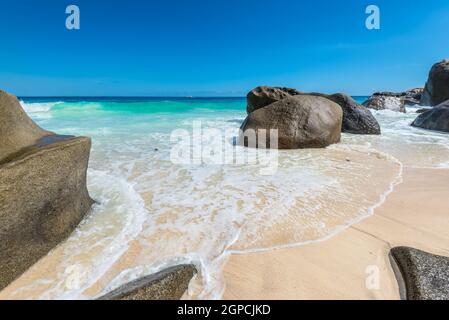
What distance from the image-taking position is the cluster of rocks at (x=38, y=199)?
1.67 metres

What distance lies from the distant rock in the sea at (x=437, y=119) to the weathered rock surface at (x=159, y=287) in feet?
32.8

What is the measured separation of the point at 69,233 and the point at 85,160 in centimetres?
62

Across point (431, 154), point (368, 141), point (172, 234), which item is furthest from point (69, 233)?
point (368, 141)

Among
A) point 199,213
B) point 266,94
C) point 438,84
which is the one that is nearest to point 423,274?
point 199,213

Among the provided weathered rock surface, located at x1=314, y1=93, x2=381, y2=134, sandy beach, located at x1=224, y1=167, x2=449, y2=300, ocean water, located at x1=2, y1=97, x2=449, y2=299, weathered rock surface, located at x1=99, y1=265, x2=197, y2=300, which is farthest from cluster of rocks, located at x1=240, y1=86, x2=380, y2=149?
weathered rock surface, located at x1=99, y1=265, x2=197, y2=300

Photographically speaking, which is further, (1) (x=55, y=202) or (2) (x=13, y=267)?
(1) (x=55, y=202)

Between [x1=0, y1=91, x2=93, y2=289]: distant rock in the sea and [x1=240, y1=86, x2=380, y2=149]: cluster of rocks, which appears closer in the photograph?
[x1=0, y1=91, x2=93, y2=289]: distant rock in the sea

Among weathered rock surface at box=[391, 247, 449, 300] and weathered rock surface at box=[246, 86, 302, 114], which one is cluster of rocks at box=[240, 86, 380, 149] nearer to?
weathered rock surface at box=[246, 86, 302, 114]

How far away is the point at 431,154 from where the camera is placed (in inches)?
213

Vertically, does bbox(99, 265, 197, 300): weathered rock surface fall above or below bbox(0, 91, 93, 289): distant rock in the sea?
below

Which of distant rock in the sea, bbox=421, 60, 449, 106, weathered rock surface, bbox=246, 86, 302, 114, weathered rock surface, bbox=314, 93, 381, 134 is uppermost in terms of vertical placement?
distant rock in the sea, bbox=421, 60, 449, 106

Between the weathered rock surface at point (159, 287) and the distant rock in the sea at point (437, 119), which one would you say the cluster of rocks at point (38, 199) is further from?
the distant rock in the sea at point (437, 119)

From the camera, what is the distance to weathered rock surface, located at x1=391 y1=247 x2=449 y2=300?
5.09 ft
